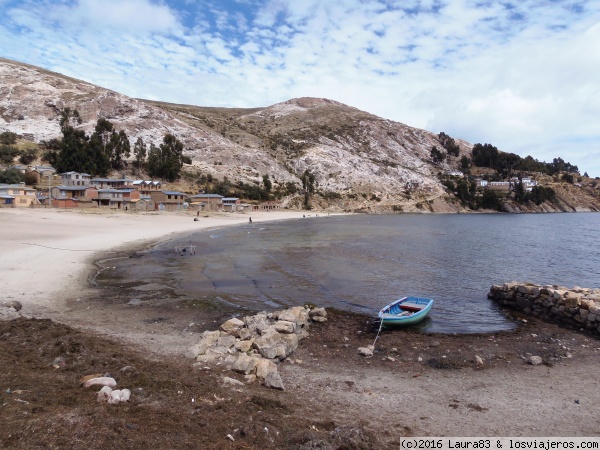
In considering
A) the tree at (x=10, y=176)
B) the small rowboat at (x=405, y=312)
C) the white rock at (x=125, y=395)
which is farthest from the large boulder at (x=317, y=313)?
the tree at (x=10, y=176)

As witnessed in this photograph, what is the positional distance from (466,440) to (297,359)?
597cm

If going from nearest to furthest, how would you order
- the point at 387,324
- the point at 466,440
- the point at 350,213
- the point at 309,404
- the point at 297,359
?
the point at 466,440 < the point at 309,404 < the point at 297,359 < the point at 387,324 < the point at 350,213

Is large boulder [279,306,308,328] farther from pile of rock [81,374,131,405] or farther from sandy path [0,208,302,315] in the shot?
sandy path [0,208,302,315]

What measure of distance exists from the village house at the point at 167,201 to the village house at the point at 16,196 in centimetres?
2307

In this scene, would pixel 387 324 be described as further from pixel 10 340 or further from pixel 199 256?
pixel 199 256

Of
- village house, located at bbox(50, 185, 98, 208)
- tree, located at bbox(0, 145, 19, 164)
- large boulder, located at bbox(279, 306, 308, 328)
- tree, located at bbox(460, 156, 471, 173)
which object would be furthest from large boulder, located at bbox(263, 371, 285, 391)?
tree, located at bbox(460, 156, 471, 173)

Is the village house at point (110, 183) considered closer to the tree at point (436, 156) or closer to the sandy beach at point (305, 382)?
the sandy beach at point (305, 382)

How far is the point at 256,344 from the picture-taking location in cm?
1325

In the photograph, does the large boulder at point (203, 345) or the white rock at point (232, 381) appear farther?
the large boulder at point (203, 345)

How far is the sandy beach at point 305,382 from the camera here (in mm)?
7270

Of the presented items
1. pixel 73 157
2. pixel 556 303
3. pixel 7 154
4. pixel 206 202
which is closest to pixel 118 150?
pixel 73 157

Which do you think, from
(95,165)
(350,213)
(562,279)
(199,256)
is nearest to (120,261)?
(199,256)

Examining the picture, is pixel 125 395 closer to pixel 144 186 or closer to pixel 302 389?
pixel 302 389

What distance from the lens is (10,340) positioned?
11.8 meters
